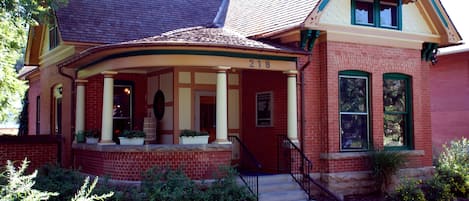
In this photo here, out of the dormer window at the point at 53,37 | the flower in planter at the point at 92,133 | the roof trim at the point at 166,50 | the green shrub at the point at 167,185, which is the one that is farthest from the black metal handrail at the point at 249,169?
the dormer window at the point at 53,37

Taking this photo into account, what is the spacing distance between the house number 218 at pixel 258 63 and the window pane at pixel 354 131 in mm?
2720

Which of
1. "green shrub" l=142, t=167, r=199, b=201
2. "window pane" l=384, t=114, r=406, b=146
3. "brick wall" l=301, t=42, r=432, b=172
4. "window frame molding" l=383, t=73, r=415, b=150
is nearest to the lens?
"green shrub" l=142, t=167, r=199, b=201

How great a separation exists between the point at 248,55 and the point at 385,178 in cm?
496

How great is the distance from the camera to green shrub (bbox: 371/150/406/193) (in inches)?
541

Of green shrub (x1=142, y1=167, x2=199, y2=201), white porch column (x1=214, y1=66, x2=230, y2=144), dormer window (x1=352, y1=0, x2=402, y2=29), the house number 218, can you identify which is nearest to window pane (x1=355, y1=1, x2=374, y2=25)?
dormer window (x1=352, y1=0, x2=402, y2=29)

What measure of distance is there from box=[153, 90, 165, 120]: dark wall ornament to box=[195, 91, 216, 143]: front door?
1054 millimetres

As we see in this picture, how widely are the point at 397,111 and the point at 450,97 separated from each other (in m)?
8.29

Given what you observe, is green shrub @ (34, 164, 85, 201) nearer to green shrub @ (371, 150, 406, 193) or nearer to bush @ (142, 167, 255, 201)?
bush @ (142, 167, 255, 201)

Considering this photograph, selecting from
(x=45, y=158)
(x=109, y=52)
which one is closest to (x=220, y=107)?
(x=109, y=52)

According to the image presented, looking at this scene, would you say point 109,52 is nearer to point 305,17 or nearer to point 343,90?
point 305,17

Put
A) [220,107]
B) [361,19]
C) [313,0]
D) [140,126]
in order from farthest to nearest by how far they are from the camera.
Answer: [140,126]
[361,19]
[313,0]
[220,107]

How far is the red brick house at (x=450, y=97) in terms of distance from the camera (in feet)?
71.5

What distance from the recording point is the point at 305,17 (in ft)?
42.9

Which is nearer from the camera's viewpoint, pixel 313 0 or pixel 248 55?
pixel 248 55
